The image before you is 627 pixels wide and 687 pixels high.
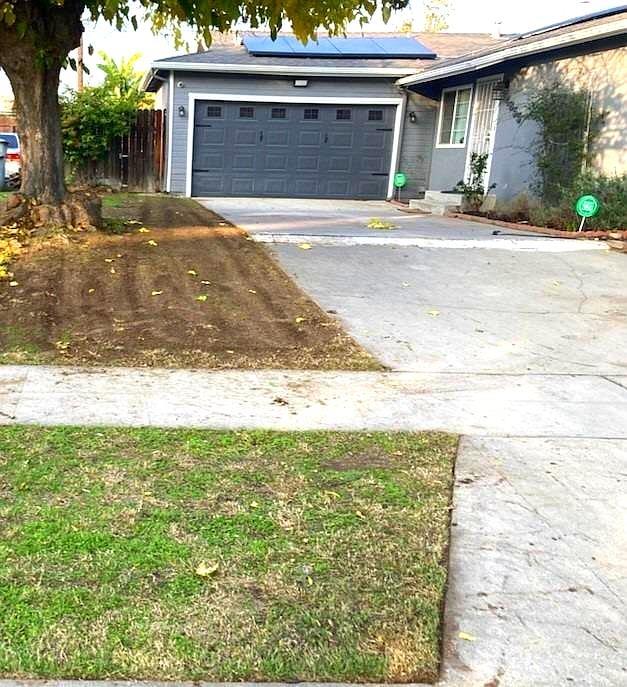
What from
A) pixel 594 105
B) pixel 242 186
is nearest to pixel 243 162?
pixel 242 186

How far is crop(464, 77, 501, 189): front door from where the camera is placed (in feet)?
52.4

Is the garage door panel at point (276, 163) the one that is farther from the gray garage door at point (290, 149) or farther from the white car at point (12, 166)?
the white car at point (12, 166)

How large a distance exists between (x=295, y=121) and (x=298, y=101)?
0.49m

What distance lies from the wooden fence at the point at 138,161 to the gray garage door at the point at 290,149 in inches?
40.4

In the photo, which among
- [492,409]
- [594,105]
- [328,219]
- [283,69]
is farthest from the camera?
[283,69]

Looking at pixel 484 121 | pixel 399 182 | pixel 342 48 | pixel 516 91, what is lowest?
pixel 399 182

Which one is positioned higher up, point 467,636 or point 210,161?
point 210,161

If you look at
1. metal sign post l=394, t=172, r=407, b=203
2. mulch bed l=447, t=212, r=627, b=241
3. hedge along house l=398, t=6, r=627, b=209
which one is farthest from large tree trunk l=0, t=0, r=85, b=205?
metal sign post l=394, t=172, r=407, b=203

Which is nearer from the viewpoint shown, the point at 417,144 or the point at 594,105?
the point at 594,105

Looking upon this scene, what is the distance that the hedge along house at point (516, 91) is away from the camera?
12.6 meters

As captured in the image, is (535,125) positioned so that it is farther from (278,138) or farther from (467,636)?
(467,636)

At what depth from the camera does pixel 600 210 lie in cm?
1183

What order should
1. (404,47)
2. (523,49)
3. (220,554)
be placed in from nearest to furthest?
(220,554)
(523,49)
(404,47)

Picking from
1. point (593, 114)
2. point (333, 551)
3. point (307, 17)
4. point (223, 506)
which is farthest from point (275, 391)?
point (593, 114)
